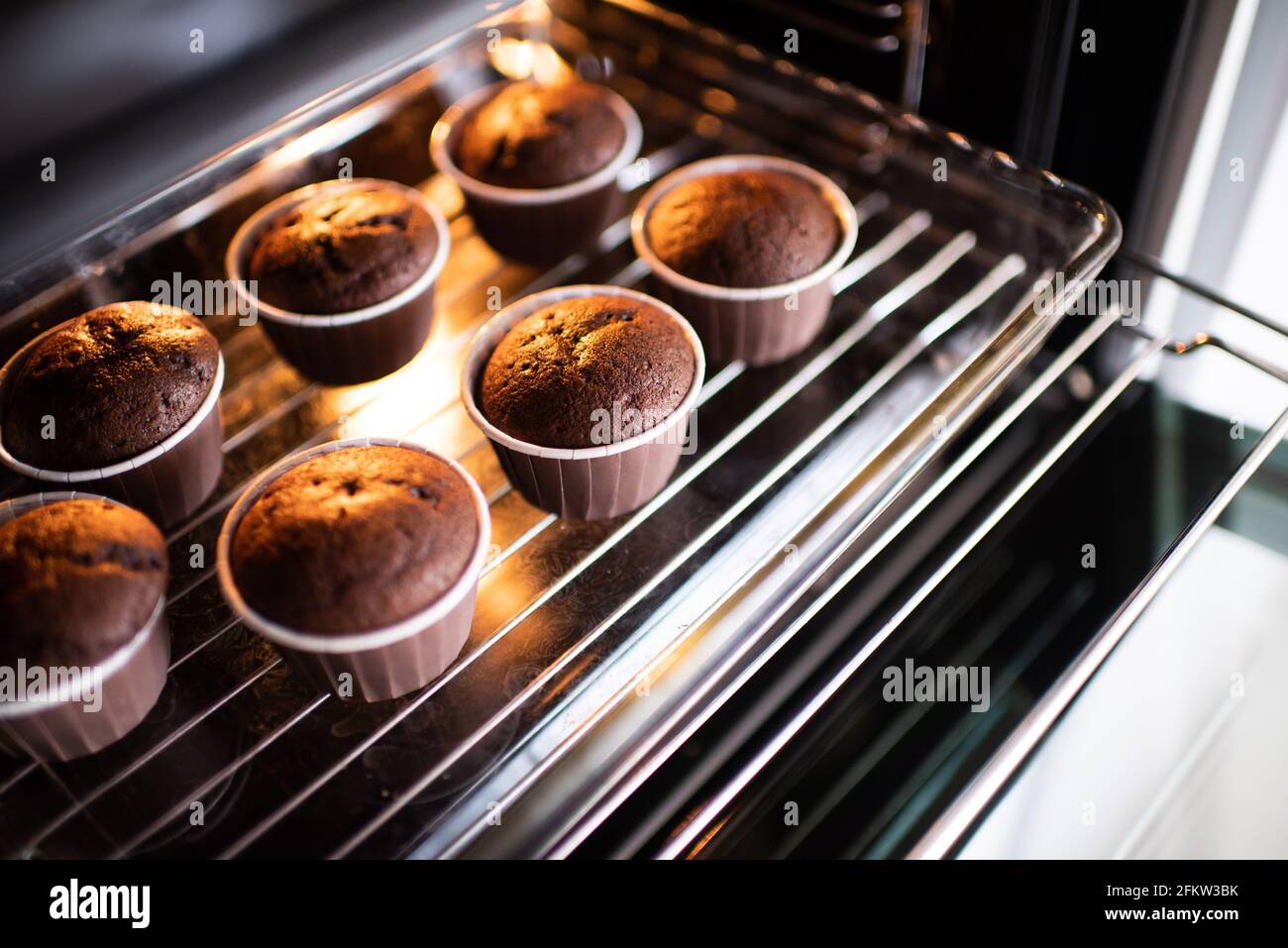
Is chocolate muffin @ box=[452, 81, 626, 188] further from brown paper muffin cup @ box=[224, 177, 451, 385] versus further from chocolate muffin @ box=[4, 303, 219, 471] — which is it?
chocolate muffin @ box=[4, 303, 219, 471]

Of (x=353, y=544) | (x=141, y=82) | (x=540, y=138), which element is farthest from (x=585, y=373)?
(x=141, y=82)

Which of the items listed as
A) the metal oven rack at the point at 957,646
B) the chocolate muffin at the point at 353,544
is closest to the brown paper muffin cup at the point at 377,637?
the chocolate muffin at the point at 353,544

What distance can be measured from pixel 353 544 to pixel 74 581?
28cm

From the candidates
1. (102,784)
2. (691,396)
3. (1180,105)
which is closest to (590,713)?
(691,396)

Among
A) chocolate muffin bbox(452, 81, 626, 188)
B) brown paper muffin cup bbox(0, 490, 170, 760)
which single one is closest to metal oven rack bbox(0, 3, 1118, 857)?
brown paper muffin cup bbox(0, 490, 170, 760)

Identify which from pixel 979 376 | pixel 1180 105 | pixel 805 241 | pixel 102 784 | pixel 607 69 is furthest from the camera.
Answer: pixel 607 69

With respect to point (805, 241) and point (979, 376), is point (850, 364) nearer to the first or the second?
point (805, 241)

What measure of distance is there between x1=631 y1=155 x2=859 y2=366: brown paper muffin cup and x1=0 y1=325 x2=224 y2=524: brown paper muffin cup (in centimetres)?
63

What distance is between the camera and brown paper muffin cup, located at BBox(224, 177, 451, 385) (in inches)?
59.6

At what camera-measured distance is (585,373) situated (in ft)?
4.49

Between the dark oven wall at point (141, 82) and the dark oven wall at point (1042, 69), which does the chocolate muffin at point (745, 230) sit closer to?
the dark oven wall at point (1042, 69)

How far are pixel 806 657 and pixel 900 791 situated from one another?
0.20 metres
